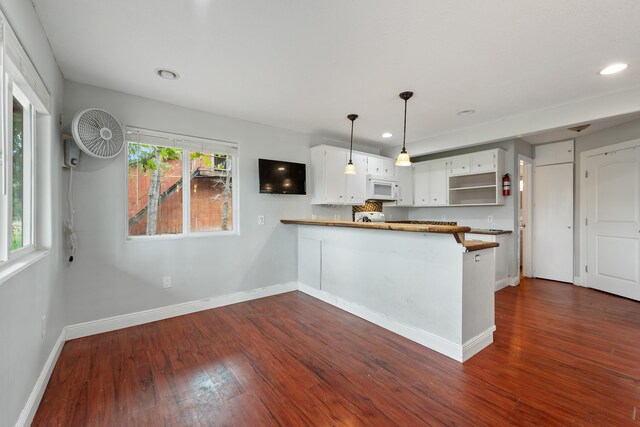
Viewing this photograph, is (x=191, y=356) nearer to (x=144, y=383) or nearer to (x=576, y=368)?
(x=144, y=383)

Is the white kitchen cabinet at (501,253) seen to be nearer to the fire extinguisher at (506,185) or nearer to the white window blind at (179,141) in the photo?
the fire extinguisher at (506,185)

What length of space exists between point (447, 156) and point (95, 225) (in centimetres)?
527

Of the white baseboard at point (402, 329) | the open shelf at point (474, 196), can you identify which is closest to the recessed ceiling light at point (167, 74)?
the white baseboard at point (402, 329)

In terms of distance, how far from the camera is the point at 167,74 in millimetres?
2535

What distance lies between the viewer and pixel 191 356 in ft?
7.80

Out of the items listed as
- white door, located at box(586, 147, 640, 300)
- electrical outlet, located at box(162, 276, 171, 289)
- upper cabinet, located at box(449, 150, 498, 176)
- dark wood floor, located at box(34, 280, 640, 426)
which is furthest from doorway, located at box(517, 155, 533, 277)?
electrical outlet, located at box(162, 276, 171, 289)

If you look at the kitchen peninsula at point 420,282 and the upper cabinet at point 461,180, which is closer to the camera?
the kitchen peninsula at point 420,282

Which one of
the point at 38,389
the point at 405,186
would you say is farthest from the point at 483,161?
the point at 38,389

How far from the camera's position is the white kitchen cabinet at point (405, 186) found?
17.5 ft

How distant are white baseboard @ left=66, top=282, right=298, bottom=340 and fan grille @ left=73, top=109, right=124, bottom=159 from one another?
1642 mm

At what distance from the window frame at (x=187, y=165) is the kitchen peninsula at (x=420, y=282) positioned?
3.75 feet

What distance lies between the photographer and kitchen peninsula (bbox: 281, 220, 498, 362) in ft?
7.63

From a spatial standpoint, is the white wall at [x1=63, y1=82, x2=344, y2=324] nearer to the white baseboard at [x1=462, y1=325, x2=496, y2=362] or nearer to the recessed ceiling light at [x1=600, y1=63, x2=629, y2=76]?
the white baseboard at [x1=462, y1=325, x2=496, y2=362]

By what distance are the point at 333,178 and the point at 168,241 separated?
7.79 feet
